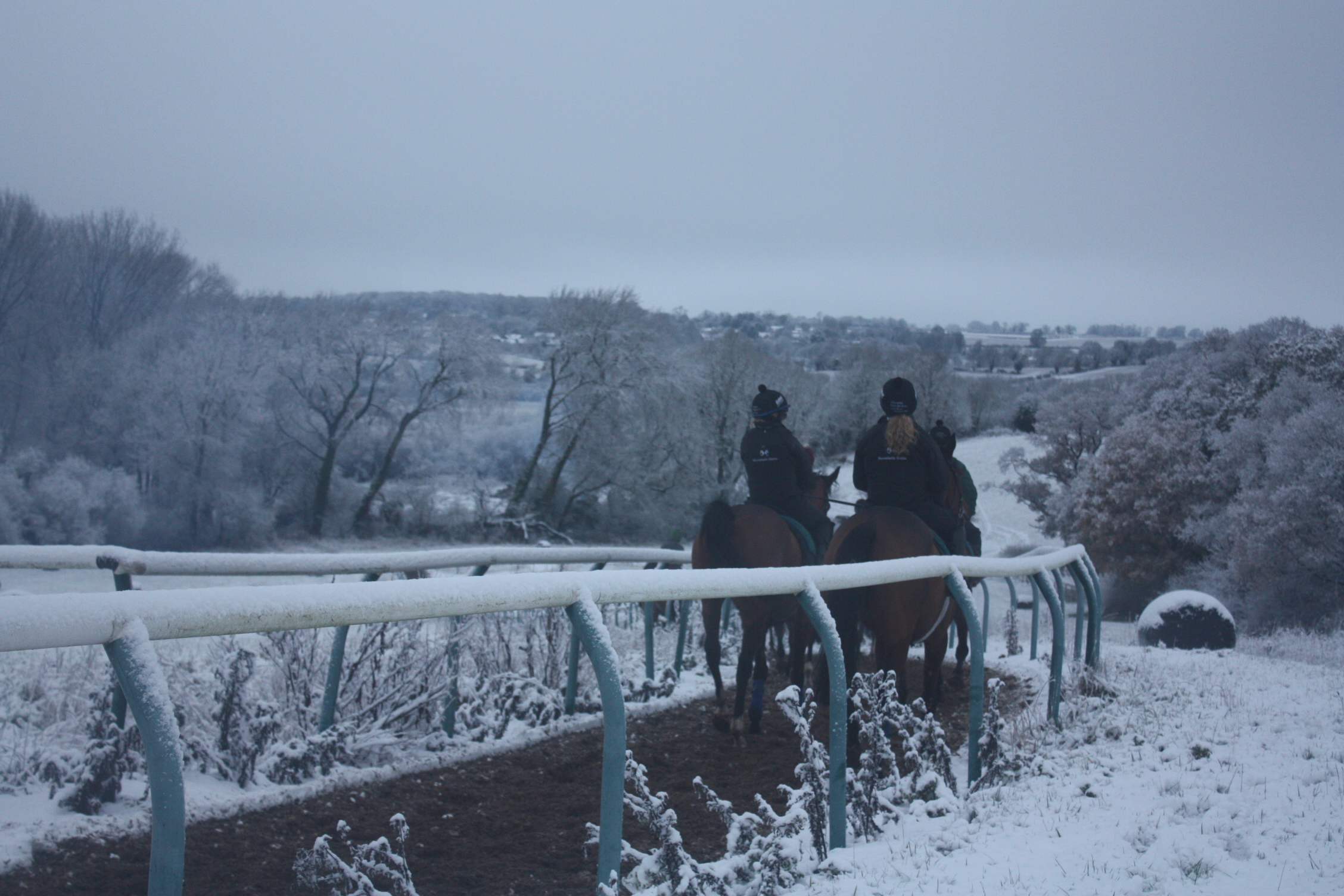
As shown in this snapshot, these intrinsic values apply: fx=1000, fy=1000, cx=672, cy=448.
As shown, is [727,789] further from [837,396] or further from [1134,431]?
[837,396]

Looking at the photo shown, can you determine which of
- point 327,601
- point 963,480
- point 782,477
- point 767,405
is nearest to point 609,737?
point 327,601

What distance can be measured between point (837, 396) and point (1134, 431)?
30.9m

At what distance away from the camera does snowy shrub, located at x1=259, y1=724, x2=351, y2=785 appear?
4.52m

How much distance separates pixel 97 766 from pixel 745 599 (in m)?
3.79

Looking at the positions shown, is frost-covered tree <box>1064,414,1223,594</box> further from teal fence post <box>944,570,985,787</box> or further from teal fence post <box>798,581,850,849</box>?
teal fence post <box>798,581,850,849</box>

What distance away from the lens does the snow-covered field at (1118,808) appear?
10.2 ft

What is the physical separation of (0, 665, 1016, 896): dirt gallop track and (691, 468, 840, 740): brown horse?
498 mm

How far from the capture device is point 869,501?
275 inches

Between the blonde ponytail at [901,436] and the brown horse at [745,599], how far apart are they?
38.4 inches

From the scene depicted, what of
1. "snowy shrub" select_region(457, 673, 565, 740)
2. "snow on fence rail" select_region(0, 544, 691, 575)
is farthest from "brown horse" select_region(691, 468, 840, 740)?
"snow on fence rail" select_region(0, 544, 691, 575)

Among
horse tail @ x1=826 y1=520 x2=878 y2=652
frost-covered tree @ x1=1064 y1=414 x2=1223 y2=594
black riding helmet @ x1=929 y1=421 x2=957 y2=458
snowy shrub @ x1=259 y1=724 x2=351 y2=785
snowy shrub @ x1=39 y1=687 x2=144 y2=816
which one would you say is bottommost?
frost-covered tree @ x1=1064 y1=414 x2=1223 y2=594

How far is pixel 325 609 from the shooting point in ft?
6.94

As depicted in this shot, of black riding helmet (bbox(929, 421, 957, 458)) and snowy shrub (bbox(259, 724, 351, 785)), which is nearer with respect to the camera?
snowy shrub (bbox(259, 724, 351, 785))

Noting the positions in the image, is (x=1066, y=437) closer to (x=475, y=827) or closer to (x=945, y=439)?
(x=945, y=439)
